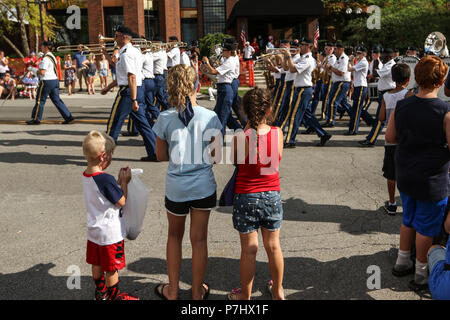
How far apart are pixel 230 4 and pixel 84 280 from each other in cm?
3556

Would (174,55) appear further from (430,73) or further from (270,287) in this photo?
(270,287)

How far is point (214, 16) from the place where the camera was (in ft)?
123

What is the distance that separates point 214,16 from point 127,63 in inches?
1258

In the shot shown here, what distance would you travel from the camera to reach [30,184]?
6633 mm

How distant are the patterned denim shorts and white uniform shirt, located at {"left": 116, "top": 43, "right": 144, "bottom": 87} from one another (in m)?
4.72

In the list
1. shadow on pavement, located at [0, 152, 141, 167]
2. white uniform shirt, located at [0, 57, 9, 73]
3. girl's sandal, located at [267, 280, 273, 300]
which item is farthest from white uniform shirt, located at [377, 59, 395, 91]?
white uniform shirt, located at [0, 57, 9, 73]

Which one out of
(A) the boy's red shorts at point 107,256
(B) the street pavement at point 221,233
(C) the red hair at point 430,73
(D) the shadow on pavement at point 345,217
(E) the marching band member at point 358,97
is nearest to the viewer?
(A) the boy's red shorts at point 107,256

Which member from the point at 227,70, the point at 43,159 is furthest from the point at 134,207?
the point at 227,70

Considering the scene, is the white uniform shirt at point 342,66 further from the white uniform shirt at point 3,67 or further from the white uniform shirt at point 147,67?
the white uniform shirt at point 3,67

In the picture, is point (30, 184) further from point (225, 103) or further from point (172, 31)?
point (172, 31)

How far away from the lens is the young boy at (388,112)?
5152 mm

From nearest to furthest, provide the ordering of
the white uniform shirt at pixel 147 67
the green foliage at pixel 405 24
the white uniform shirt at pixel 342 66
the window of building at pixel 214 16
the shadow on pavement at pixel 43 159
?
the shadow on pavement at pixel 43 159
the white uniform shirt at pixel 147 67
the white uniform shirt at pixel 342 66
the green foliage at pixel 405 24
the window of building at pixel 214 16

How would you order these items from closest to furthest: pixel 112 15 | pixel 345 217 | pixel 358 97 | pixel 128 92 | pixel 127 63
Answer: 1. pixel 345 217
2. pixel 127 63
3. pixel 128 92
4. pixel 358 97
5. pixel 112 15

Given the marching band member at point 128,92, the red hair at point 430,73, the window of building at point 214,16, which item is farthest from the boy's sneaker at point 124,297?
the window of building at point 214,16
